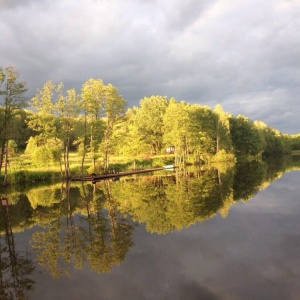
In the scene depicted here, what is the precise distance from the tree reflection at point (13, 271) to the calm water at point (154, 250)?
4 centimetres

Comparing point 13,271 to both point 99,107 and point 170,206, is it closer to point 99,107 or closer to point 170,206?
point 170,206

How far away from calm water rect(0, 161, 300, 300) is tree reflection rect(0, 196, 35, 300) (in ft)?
0.13

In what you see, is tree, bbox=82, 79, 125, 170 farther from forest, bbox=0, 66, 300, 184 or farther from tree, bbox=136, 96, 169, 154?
tree, bbox=136, 96, 169, 154

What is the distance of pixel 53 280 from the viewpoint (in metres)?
10.6

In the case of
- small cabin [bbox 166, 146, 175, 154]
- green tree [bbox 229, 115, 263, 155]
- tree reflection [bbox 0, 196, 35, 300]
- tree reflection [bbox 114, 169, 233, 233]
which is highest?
green tree [bbox 229, 115, 263, 155]

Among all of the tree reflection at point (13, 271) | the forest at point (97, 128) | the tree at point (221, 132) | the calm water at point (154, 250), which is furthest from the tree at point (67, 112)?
the tree at point (221, 132)

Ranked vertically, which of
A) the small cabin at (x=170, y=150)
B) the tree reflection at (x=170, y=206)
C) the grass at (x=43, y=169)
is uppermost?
the small cabin at (x=170, y=150)

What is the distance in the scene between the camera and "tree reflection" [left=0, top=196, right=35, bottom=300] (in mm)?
9883

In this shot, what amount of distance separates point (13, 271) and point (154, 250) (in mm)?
5438

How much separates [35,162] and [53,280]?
4554 centimetres

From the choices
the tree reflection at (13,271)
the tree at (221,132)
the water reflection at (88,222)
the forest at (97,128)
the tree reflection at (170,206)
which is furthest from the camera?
the tree at (221,132)

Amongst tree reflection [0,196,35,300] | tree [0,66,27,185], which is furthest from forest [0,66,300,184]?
tree reflection [0,196,35,300]

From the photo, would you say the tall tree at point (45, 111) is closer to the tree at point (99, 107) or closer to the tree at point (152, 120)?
the tree at point (99, 107)

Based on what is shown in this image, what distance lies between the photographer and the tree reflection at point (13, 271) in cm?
988
